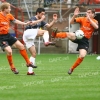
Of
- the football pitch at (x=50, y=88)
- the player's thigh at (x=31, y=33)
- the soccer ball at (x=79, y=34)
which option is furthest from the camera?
the player's thigh at (x=31, y=33)

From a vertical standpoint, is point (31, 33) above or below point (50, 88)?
above

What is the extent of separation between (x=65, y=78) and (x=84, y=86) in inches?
83.3

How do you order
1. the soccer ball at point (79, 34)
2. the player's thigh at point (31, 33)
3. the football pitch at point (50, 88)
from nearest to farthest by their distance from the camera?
the football pitch at point (50, 88), the soccer ball at point (79, 34), the player's thigh at point (31, 33)

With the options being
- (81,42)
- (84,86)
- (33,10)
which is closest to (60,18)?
(33,10)

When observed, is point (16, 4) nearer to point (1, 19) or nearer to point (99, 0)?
point (99, 0)

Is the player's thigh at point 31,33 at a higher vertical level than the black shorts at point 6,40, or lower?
higher

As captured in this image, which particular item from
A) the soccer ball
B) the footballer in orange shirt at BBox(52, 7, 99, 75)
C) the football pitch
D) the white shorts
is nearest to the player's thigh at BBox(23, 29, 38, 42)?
the white shorts

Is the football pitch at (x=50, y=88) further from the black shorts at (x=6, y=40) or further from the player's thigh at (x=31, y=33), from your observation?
the player's thigh at (x=31, y=33)

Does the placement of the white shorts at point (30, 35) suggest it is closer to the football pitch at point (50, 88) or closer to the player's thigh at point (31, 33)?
the player's thigh at point (31, 33)

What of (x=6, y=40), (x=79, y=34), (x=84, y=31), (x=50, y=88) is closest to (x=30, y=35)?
(x=6, y=40)

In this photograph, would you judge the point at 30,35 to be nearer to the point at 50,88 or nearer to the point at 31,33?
the point at 31,33

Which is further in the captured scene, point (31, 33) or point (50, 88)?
point (31, 33)

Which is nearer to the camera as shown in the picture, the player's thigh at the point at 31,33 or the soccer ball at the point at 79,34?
the soccer ball at the point at 79,34

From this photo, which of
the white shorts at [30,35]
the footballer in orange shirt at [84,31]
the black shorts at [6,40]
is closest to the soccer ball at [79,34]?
the footballer in orange shirt at [84,31]
